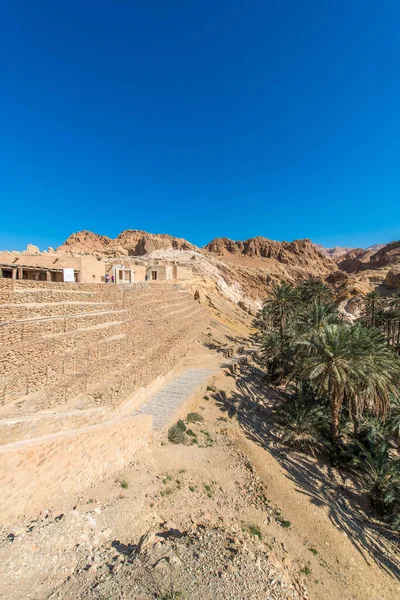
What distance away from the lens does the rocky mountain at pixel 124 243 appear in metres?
70.8

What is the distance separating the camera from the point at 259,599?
555 centimetres

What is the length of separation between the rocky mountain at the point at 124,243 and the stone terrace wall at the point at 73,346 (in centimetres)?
5454

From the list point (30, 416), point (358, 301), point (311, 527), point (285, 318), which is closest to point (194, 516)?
point (311, 527)

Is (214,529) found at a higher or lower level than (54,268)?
lower

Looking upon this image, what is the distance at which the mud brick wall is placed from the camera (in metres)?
6.61

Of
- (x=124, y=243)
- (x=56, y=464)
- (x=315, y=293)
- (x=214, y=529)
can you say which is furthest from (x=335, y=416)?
(x=124, y=243)

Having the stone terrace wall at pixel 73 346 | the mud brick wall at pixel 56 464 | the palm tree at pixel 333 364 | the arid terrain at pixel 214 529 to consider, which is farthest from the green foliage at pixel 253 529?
the stone terrace wall at pixel 73 346

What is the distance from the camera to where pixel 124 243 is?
80938 millimetres

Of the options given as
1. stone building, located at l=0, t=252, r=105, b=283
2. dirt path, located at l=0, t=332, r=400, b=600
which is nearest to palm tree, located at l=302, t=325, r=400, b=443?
dirt path, located at l=0, t=332, r=400, b=600

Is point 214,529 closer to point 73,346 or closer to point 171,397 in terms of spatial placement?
point 73,346

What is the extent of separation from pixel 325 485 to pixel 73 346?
40.6 ft

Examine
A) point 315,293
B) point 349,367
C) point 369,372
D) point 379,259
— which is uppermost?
point 379,259

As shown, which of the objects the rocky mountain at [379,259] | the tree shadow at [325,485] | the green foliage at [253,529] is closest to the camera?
the green foliage at [253,529]

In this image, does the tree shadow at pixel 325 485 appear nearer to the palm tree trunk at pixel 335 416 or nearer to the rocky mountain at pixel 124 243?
the palm tree trunk at pixel 335 416
